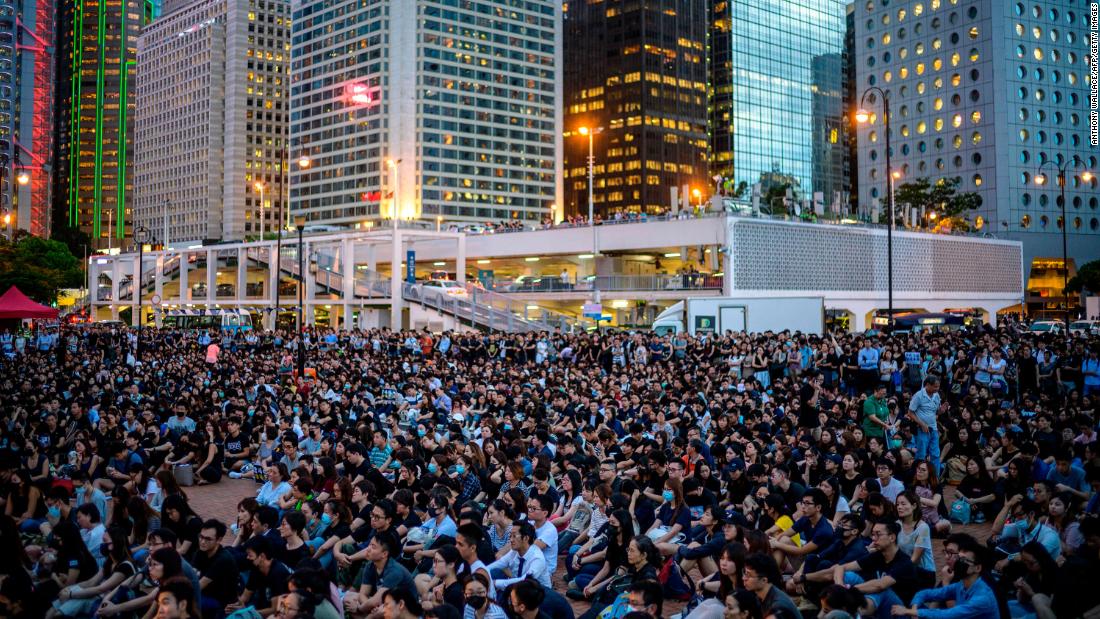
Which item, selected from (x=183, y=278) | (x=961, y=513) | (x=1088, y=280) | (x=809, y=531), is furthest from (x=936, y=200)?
(x=809, y=531)

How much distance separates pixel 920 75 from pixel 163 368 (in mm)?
91384

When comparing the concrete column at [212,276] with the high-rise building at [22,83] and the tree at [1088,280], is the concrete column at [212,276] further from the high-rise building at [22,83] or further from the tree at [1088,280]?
the tree at [1088,280]

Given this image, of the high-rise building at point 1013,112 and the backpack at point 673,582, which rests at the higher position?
the high-rise building at point 1013,112

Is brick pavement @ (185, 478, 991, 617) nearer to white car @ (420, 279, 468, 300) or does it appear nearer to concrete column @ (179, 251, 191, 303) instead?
white car @ (420, 279, 468, 300)

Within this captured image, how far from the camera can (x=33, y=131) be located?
3115 inches

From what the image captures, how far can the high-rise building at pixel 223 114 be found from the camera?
162 metres

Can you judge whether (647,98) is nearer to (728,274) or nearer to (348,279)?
(348,279)

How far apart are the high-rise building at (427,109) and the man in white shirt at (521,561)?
111 meters

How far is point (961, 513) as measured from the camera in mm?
12570

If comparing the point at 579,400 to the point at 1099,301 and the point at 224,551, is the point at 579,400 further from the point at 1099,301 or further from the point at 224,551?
the point at 1099,301

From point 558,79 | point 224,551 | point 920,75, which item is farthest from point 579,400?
point 558,79

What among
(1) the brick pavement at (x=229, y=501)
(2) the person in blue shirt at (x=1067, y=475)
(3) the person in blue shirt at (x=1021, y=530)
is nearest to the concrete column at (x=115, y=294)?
(1) the brick pavement at (x=229, y=501)

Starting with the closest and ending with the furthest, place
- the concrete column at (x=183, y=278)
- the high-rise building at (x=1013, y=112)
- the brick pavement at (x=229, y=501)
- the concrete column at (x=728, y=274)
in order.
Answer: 1. the brick pavement at (x=229, y=501)
2. the concrete column at (x=728, y=274)
3. the concrete column at (x=183, y=278)
4. the high-rise building at (x=1013, y=112)

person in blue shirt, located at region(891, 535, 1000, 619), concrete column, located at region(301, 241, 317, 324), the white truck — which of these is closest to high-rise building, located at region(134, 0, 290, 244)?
concrete column, located at region(301, 241, 317, 324)
